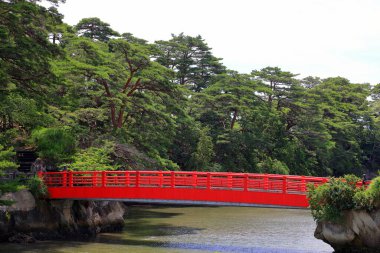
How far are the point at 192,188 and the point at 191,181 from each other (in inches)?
17.2

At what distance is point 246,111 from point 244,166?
5.51 m

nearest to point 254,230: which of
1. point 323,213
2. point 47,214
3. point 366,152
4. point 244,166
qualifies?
point 323,213

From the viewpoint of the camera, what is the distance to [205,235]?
27.4 meters

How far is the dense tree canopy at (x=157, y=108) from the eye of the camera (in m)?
24.3

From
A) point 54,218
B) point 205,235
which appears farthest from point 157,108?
point 54,218

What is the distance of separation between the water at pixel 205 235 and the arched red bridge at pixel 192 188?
85.9 inches

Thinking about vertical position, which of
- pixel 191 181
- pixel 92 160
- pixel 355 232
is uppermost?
pixel 92 160

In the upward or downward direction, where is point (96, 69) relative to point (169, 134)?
upward

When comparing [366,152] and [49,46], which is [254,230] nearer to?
[49,46]

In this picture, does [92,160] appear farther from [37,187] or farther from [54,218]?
[54,218]

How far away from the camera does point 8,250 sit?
70.9ft

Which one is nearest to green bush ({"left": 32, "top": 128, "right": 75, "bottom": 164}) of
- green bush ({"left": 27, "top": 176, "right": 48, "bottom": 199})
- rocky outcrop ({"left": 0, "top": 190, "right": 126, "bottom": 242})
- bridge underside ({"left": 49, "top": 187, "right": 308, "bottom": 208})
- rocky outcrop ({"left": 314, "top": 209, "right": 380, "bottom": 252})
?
green bush ({"left": 27, "top": 176, "right": 48, "bottom": 199})

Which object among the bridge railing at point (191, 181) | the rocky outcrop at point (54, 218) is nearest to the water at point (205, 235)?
the rocky outcrop at point (54, 218)

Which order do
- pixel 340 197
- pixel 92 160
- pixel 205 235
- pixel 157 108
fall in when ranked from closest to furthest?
pixel 340 197
pixel 205 235
pixel 92 160
pixel 157 108
